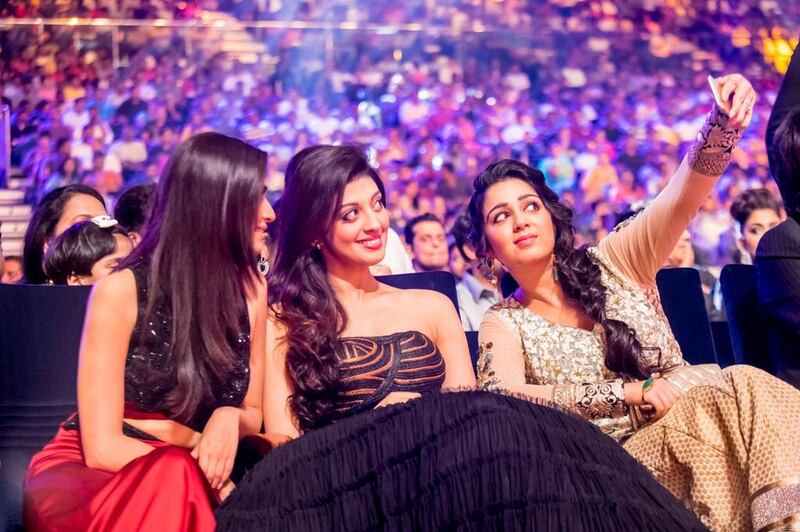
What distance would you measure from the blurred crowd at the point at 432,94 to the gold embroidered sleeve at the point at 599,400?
244 inches

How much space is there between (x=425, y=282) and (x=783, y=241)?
0.98m

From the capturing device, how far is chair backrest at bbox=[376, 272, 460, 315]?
2.76 metres

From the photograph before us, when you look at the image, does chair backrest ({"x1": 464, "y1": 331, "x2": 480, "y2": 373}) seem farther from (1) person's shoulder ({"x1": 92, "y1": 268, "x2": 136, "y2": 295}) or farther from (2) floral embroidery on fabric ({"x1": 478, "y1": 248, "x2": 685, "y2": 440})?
(1) person's shoulder ({"x1": 92, "y1": 268, "x2": 136, "y2": 295})

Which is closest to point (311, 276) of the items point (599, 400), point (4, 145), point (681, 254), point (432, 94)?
point (599, 400)

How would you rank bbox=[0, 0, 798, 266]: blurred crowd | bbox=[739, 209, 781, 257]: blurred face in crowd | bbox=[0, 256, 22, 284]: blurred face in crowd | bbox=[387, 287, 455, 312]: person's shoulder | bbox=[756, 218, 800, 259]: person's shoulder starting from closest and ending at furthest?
bbox=[756, 218, 800, 259]: person's shoulder, bbox=[387, 287, 455, 312]: person's shoulder, bbox=[739, 209, 781, 257]: blurred face in crowd, bbox=[0, 256, 22, 284]: blurred face in crowd, bbox=[0, 0, 798, 266]: blurred crowd

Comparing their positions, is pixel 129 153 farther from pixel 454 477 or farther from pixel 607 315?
pixel 454 477

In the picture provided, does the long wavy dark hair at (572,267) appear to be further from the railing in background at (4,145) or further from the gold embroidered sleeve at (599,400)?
the railing in background at (4,145)

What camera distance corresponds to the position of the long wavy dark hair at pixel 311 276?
225 cm

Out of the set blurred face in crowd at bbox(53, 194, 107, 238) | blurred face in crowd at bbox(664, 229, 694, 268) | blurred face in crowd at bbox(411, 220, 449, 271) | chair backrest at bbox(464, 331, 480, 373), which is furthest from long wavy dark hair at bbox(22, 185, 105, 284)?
blurred face in crowd at bbox(664, 229, 694, 268)

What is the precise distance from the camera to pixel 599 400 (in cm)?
215

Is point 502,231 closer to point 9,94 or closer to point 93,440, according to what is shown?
point 93,440

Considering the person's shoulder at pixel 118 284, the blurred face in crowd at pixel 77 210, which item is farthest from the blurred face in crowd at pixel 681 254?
the person's shoulder at pixel 118 284

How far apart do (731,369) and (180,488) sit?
3.40ft

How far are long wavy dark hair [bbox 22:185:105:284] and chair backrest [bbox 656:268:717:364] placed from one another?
1921 mm
